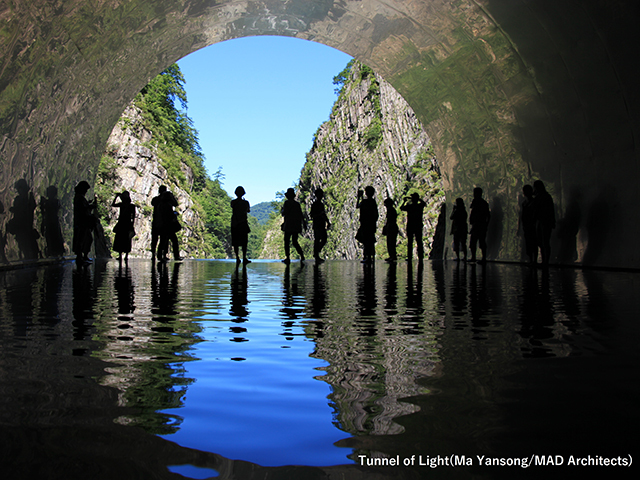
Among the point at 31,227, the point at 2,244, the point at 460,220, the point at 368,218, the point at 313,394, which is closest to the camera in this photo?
the point at 313,394

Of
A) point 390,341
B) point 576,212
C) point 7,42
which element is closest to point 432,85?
point 576,212

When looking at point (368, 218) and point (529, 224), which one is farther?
point (368, 218)

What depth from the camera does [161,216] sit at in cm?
1680

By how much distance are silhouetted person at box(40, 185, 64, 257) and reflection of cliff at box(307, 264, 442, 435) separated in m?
13.1

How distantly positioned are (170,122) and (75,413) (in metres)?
50.0

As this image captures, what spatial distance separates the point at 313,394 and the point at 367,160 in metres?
51.0

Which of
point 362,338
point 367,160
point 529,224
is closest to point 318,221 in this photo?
point 529,224

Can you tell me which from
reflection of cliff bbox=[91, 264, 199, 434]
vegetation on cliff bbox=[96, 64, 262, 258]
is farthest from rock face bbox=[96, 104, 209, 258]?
reflection of cliff bbox=[91, 264, 199, 434]

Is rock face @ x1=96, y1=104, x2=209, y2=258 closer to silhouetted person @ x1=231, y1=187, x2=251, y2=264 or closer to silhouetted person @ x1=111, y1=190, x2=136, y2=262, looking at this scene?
silhouetted person @ x1=111, y1=190, x2=136, y2=262

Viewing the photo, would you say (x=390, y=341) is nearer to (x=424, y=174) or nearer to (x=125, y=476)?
(x=125, y=476)

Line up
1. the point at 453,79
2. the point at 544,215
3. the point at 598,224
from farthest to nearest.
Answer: the point at 453,79, the point at 544,215, the point at 598,224

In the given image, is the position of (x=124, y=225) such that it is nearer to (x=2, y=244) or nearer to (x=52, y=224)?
(x=52, y=224)

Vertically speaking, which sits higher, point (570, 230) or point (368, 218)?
point (368, 218)

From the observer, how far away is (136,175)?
4178cm
